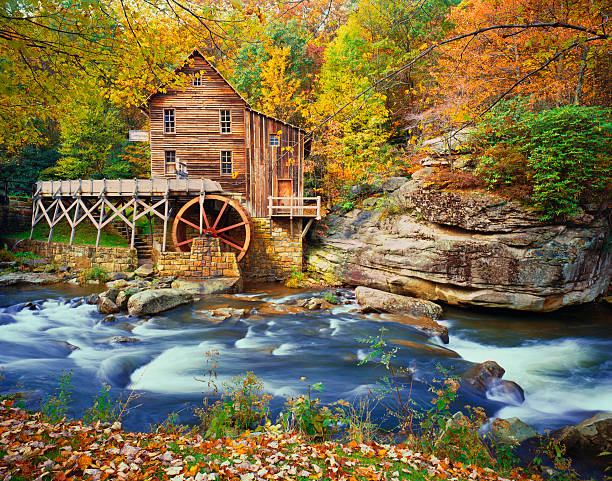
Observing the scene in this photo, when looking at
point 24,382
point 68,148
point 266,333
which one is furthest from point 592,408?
point 68,148

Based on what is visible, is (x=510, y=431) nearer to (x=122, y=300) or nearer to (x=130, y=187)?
(x=122, y=300)

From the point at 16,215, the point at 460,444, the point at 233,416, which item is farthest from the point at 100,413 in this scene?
the point at 16,215

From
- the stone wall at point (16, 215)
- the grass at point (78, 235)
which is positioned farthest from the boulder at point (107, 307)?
the stone wall at point (16, 215)

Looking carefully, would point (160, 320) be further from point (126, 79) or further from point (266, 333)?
point (126, 79)

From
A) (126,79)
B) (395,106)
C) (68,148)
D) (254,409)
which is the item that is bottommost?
(254,409)

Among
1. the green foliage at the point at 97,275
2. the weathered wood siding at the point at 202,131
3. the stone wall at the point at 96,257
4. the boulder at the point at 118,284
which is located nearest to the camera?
the boulder at the point at 118,284

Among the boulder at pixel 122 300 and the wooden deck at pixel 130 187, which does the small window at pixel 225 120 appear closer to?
the wooden deck at pixel 130 187

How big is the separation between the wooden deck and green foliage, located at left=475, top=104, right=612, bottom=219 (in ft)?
39.0

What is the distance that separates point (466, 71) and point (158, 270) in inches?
545

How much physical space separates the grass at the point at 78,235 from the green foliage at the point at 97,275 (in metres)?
4.05

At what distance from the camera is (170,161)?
54.7ft

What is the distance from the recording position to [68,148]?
2031 cm

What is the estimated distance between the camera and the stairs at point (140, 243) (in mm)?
16031

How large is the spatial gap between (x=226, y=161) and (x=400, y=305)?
11.3 metres
